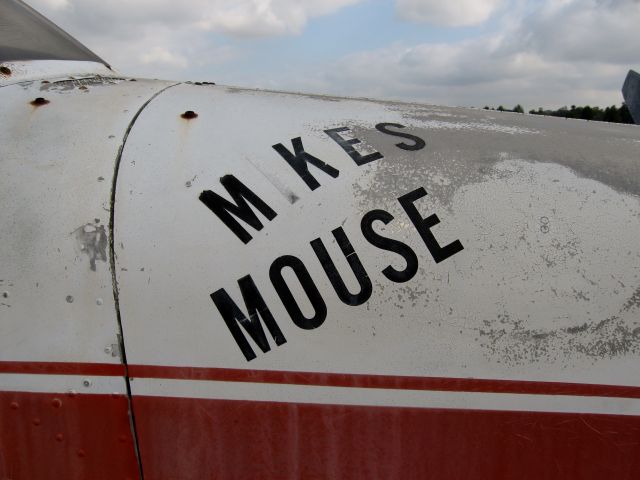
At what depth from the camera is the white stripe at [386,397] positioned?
153cm

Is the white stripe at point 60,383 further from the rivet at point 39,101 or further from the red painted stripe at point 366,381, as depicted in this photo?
the rivet at point 39,101

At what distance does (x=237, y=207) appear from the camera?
63.5 inches

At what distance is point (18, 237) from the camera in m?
1.61

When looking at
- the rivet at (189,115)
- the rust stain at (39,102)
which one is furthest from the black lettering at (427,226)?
the rust stain at (39,102)

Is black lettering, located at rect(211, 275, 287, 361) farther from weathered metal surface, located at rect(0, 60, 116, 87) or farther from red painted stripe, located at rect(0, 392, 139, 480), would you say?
weathered metal surface, located at rect(0, 60, 116, 87)

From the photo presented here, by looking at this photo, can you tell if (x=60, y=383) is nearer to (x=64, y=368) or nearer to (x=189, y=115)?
(x=64, y=368)

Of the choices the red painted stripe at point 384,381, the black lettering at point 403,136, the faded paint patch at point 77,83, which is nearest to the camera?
the red painted stripe at point 384,381

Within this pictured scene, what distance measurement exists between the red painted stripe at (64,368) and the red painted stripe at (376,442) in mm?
102

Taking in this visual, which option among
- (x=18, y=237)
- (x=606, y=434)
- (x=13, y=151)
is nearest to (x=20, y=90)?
(x=13, y=151)

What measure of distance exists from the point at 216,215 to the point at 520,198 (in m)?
0.89

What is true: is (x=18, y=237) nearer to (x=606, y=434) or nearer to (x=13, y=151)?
(x=13, y=151)

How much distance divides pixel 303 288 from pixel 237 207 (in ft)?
1.00

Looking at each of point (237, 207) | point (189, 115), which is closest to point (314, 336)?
point (237, 207)

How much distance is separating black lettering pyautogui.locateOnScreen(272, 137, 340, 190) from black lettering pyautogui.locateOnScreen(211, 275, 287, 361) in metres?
0.36
